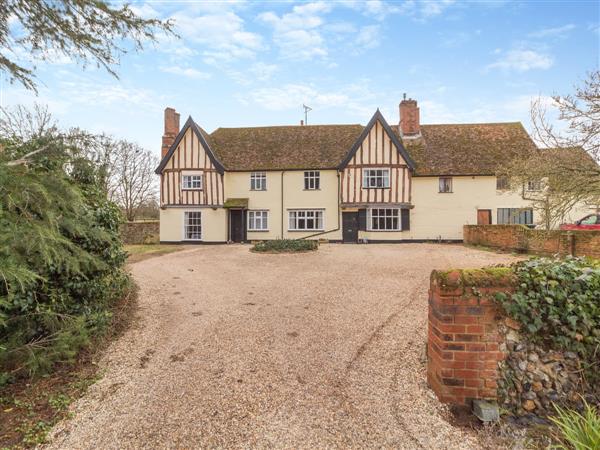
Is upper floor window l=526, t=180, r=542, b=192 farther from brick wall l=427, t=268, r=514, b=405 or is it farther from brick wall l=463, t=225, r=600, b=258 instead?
brick wall l=427, t=268, r=514, b=405

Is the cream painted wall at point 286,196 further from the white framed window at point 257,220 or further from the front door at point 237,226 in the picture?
the front door at point 237,226

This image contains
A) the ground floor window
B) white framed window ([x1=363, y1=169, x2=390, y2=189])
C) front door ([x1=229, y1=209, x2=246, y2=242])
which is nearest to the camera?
the ground floor window

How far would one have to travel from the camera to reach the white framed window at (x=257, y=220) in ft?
67.9

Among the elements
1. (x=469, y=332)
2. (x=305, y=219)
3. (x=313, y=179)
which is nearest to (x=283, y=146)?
(x=313, y=179)

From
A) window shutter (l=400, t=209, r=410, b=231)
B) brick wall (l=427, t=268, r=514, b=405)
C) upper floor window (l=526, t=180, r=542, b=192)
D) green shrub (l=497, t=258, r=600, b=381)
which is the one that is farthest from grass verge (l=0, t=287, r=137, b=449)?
window shutter (l=400, t=209, r=410, b=231)

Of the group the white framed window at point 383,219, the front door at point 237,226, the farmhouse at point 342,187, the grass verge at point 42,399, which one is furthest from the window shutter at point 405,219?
the grass verge at point 42,399

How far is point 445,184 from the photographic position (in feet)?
64.8

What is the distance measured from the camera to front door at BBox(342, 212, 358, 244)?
65.5ft

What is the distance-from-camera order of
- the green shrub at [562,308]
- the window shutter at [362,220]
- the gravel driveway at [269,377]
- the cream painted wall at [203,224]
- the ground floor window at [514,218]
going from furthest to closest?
the cream painted wall at [203,224], the window shutter at [362,220], the ground floor window at [514,218], the green shrub at [562,308], the gravel driveway at [269,377]

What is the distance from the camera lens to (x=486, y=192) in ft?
63.2

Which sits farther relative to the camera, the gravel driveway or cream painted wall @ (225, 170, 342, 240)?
cream painted wall @ (225, 170, 342, 240)

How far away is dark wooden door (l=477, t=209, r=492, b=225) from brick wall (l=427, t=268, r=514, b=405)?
1879cm

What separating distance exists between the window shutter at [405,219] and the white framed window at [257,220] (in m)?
8.64

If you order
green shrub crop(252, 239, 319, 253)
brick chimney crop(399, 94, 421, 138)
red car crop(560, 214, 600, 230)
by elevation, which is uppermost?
brick chimney crop(399, 94, 421, 138)
